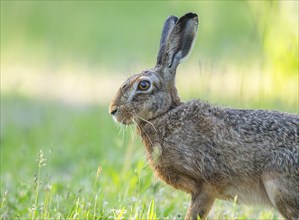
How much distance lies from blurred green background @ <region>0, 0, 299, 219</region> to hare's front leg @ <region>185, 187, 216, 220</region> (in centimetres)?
20

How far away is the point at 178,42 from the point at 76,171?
206cm

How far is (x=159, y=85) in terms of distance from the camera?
6.38 m

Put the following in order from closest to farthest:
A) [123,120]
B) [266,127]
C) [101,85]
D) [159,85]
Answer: [266,127] → [123,120] → [159,85] → [101,85]

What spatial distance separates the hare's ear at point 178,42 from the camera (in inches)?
257

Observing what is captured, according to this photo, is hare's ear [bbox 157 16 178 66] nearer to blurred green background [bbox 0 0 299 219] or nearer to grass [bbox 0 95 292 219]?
blurred green background [bbox 0 0 299 219]

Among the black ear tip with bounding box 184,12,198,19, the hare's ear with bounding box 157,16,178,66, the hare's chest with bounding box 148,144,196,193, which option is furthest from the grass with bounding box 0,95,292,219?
the black ear tip with bounding box 184,12,198,19

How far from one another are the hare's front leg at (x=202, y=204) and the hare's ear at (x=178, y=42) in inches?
42.5

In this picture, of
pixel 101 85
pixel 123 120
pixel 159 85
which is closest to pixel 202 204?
pixel 123 120

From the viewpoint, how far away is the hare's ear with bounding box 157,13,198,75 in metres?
6.52

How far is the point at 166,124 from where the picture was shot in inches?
245

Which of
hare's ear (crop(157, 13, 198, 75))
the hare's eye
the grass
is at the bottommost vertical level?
the grass

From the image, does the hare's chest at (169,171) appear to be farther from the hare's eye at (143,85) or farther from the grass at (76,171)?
the hare's eye at (143,85)

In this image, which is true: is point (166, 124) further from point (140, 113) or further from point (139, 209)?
point (139, 209)

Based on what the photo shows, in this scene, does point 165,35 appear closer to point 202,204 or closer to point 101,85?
point 202,204
